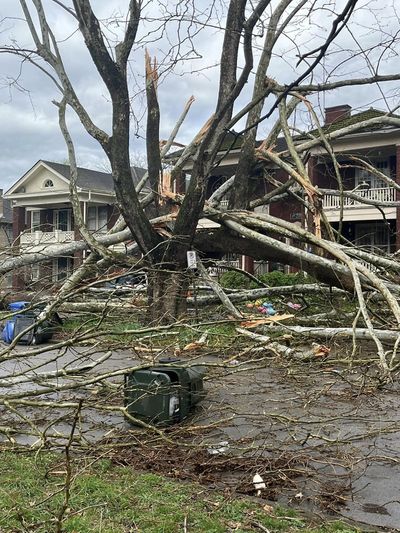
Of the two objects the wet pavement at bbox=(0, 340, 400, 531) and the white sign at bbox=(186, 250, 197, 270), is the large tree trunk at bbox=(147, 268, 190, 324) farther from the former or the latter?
the wet pavement at bbox=(0, 340, 400, 531)

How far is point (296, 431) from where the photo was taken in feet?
17.0

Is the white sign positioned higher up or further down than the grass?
higher up

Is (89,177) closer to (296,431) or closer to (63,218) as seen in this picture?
(63,218)

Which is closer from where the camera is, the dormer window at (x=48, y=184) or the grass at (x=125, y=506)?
the grass at (x=125, y=506)

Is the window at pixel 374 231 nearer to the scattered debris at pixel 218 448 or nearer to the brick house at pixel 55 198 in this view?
the brick house at pixel 55 198

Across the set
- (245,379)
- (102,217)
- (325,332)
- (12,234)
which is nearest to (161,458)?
(245,379)

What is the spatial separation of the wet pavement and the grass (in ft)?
1.04

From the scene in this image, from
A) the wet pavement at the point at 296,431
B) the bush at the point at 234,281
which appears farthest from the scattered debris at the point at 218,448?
the bush at the point at 234,281

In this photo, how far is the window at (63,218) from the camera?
109 feet

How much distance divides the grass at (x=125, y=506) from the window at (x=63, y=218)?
3011cm

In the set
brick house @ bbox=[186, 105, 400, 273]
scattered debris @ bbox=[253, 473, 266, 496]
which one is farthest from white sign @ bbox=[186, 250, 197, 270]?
brick house @ bbox=[186, 105, 400, 273]

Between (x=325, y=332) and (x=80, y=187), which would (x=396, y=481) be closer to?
(x=325, y=332)

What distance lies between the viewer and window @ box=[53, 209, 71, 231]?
33344 mm

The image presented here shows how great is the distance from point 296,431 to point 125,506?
2.18 metres
